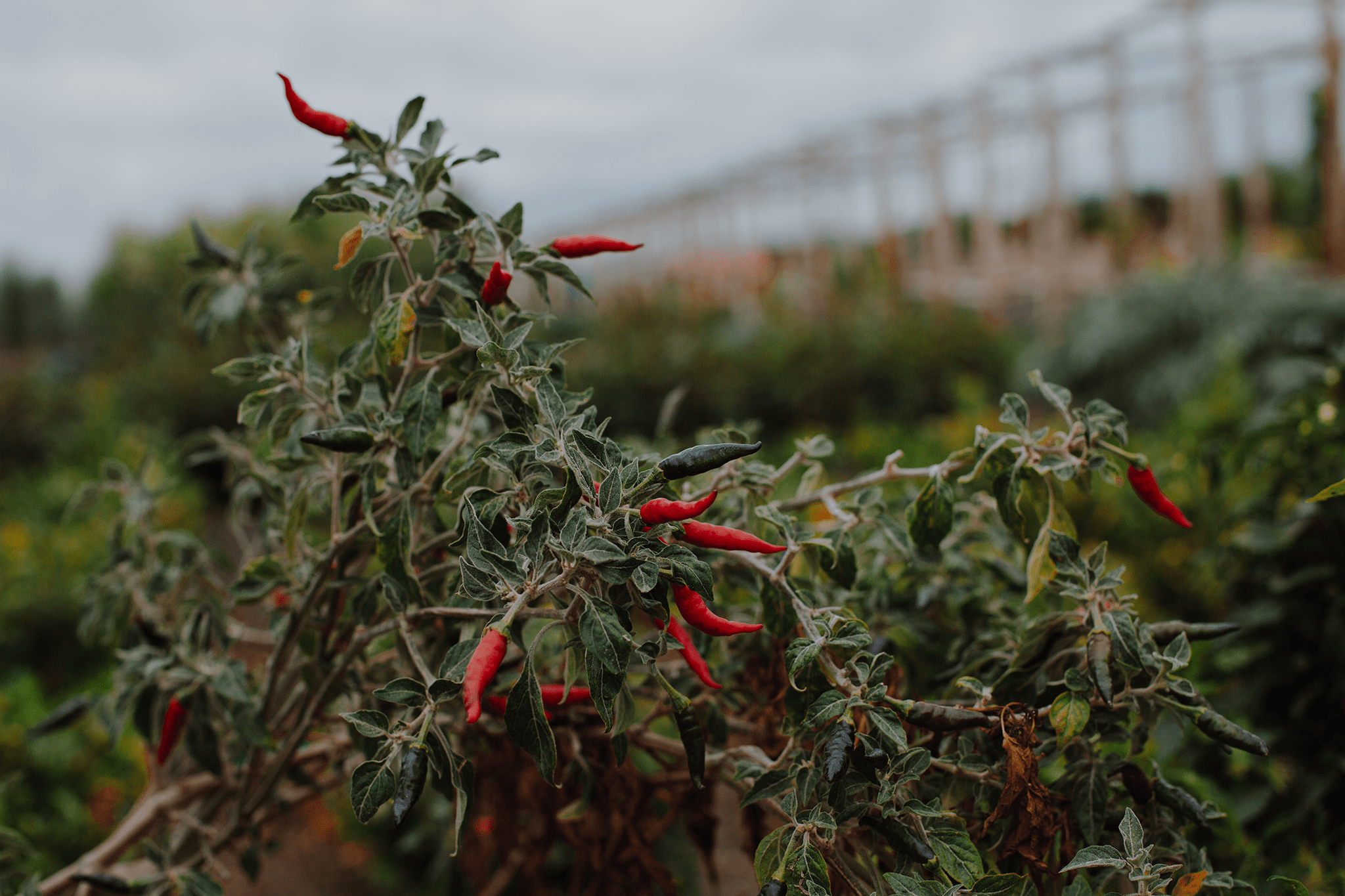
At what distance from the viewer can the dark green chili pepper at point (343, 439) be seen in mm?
827

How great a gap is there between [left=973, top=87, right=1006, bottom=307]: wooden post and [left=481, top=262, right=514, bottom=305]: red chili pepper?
907 cm

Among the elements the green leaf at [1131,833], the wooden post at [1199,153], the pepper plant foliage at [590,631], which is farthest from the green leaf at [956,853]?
the wooden post at [1199,153]

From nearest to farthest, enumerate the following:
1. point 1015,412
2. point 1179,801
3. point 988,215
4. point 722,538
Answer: point 722,538 → point 1179,801 → point 1015,412 → point 988,215

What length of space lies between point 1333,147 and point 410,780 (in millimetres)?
8202

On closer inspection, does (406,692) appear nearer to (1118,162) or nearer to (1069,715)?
(1069,715)

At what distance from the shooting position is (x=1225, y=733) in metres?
0.84

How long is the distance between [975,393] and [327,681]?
4.52m

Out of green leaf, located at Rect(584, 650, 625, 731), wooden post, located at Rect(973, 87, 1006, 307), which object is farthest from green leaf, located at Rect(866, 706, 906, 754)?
wooden post, located at Rect(973, 87, 1006, 307)

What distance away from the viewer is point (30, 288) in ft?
51.3

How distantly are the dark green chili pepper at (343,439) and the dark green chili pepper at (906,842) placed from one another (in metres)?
0.60

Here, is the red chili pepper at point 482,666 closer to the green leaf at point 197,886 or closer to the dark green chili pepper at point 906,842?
the dark green chili pepper at point 906,842

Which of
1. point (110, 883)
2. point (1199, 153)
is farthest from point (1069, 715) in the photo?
point (1199, 153)

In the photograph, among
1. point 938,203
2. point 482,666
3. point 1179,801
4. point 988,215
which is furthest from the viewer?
point 938,203

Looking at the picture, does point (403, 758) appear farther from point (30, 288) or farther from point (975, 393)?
point (30, 288)
